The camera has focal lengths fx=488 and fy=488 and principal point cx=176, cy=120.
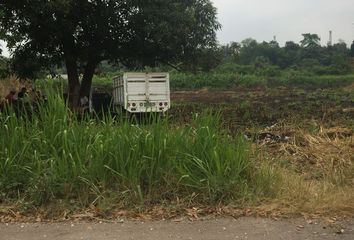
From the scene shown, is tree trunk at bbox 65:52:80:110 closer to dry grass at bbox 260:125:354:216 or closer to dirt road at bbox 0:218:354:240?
dry grass at bbox 260:125:354:216


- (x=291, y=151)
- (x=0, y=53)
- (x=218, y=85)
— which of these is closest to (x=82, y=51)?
(x=0, y=53)

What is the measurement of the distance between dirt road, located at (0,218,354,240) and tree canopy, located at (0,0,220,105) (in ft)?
38.2

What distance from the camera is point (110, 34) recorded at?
55.8ft

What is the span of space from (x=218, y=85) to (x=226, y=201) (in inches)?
1736

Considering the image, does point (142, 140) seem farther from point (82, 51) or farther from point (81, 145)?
point (82, 51)

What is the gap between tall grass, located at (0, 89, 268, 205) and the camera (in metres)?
4.89

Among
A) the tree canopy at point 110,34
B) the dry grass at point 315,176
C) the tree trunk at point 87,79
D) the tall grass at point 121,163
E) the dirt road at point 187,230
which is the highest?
the tree canopy at point 110,34

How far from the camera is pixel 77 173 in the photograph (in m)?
4.93

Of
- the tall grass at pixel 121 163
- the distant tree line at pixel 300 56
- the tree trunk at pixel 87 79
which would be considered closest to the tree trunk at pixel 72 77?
the tree trunk at pixel 87 79

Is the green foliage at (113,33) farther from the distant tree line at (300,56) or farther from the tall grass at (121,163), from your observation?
the distant tree line at (300,56)

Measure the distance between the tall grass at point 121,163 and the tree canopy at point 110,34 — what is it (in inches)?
410

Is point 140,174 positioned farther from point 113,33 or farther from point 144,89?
point 113,33

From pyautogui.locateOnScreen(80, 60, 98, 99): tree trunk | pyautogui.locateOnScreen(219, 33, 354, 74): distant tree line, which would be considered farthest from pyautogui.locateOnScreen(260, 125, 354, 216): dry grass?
pyautogui.locateOnScreen(219, 33, 354, 74): distant tree line

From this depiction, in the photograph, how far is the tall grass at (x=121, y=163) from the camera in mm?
4895
